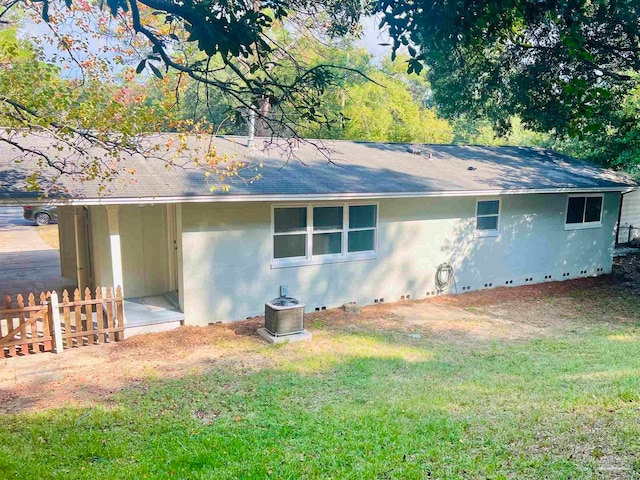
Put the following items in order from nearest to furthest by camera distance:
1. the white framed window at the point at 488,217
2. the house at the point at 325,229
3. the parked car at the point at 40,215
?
the house at the point at 325,229, the white framed window at the point at 488,217, the parked car at the point at 40,215

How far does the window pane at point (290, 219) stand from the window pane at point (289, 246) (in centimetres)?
16

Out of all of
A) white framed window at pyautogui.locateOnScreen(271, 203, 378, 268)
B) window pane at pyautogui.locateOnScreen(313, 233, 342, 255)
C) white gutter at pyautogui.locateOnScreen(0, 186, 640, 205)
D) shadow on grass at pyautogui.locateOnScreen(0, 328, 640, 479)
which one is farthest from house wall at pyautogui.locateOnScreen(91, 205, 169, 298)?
shadow on grass at pyautogui.locateOnScreen(0, 328, 640, 479)

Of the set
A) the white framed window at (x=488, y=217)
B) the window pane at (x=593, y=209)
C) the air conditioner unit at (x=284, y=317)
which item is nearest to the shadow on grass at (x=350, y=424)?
the air conditioner unit at (x=284, y=317)

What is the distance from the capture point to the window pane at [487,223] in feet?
40.0

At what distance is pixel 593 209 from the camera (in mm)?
13867

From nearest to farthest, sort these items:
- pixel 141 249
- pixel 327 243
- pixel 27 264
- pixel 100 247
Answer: pixel 100 247, pixel 141 249, pixel 327 243, pixel 27 264

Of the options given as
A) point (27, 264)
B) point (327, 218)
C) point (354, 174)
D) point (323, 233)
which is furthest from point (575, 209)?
point (27, 264)

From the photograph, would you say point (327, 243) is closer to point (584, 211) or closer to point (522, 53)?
point (522, 53)

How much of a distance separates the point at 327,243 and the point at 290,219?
3.37 ft

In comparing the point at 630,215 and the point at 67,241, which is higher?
the point at 67,241

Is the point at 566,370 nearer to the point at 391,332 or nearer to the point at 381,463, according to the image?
the point at 391,332

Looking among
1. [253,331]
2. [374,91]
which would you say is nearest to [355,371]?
[253,331]

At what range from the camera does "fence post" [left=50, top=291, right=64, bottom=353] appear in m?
7.44

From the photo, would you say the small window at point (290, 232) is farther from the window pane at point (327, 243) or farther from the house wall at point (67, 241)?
the house wall at point (67, 241)
